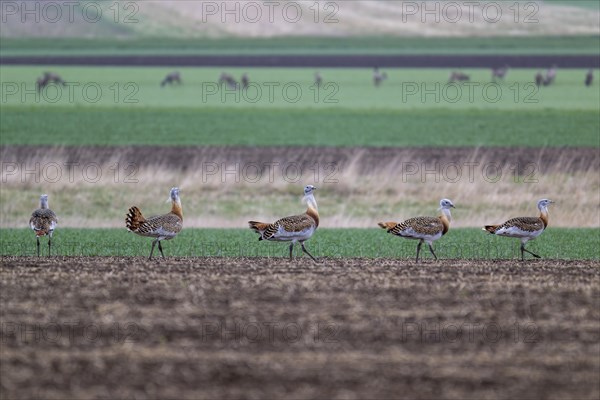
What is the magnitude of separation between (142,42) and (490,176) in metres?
95.4

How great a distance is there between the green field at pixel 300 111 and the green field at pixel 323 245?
19.9 m

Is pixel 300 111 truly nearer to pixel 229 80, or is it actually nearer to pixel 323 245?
pixel 229 80

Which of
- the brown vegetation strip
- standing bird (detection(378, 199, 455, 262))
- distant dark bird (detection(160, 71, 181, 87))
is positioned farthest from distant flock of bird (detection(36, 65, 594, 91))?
standing bird (detection(378, 199, 455, 262))

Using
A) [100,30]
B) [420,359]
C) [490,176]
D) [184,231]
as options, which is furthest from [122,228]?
[100,30]

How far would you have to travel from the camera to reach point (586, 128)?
5062cm

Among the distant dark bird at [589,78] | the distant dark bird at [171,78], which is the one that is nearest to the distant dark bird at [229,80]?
the distant dark bird at [171,78]

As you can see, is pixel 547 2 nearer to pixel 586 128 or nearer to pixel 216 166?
pixel 586 128

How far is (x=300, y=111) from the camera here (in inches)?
2457

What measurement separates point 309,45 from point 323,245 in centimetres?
10314

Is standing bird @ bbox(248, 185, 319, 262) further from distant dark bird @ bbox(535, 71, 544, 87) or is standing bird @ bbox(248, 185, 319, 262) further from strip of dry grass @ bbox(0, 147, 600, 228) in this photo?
distant dark bird @ bbox(535, 71, 544, 87)

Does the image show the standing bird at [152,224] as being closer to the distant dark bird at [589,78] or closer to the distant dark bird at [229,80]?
the distant dark bird at [229,80]

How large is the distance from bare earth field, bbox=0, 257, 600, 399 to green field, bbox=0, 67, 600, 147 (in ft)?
98.1

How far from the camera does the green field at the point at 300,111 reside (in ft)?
160

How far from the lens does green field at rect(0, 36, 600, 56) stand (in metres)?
113
